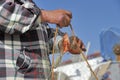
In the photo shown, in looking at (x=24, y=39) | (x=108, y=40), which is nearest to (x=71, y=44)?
(x=24, y=39)

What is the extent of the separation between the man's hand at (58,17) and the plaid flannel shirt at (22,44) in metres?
0.03

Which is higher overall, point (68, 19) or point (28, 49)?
point (68, 19)

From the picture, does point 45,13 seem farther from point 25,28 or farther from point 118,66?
point 118,66

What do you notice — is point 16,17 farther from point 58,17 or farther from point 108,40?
point 108,40

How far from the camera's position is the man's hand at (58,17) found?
2.76 feet

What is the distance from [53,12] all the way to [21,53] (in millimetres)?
143

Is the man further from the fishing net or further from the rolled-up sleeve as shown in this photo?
the fishing net

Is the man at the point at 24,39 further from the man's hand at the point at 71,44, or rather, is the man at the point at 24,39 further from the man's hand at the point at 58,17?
the man's hand at the point at 71,44

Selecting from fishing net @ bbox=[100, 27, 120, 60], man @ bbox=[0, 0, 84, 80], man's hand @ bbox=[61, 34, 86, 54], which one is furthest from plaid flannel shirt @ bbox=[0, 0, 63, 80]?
fishing net @ bbox=[100, 27, 120, 60]

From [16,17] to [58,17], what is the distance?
0.37 ft

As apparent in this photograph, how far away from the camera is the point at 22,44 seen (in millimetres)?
883

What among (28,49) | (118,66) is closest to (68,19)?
(28,49)

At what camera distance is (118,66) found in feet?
4.38

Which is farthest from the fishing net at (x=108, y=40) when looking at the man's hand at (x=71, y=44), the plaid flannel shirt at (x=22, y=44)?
the plaid flannel shirt at (x=22, y=44)
